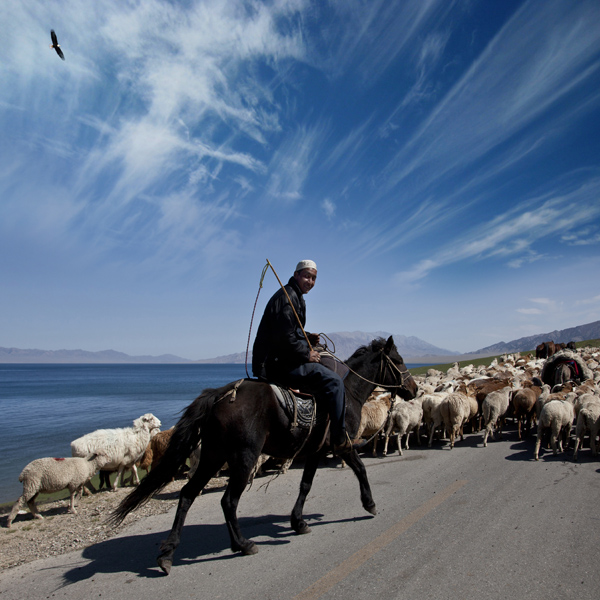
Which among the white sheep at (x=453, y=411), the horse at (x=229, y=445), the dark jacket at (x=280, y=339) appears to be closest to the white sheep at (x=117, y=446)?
the horse at (x=229, y=445)

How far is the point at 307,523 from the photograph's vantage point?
18.8 ft

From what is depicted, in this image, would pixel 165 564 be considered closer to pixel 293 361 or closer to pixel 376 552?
pixel 376 552

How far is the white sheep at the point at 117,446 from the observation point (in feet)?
32.7

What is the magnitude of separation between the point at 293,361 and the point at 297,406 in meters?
0.60

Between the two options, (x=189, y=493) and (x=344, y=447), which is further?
(x=344, y=447)

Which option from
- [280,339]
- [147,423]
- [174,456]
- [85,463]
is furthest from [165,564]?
[147,423]

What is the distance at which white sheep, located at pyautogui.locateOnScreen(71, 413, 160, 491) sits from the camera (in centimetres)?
997

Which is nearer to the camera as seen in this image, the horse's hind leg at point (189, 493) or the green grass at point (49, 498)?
the horse's hind leg at point (189, 493)

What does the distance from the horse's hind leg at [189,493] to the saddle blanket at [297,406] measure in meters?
1.00

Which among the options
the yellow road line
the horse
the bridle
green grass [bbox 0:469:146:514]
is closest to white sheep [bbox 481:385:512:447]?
the yellow road line

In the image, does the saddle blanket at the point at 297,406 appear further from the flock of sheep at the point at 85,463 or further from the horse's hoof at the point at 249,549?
the flock of sheep at the point at 85,463

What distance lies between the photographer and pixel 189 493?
4852 millimetres

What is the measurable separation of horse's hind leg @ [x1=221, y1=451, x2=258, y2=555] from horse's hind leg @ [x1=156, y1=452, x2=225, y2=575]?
0.22 m

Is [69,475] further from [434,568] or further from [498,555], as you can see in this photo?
[498,555]
